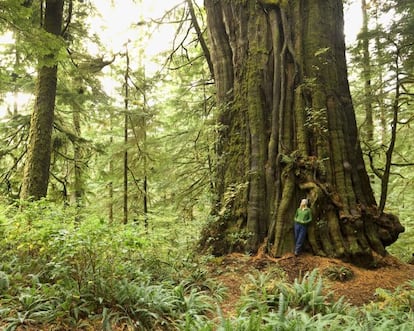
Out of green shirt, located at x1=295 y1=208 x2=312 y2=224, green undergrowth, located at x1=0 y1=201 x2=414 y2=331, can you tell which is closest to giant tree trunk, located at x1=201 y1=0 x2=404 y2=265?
green shirt, located at x1=295 y1=208 x2=312 y2=224

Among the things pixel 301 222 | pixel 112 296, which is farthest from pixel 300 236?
pixel 112 296

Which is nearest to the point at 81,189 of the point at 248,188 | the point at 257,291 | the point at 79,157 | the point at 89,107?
the point at 79,157

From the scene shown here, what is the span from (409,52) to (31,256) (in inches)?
337

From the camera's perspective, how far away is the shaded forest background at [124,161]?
385 centimetres

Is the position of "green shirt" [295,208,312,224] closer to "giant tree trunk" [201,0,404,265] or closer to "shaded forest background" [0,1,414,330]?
"giant tree trunk" [201,0,404,265]

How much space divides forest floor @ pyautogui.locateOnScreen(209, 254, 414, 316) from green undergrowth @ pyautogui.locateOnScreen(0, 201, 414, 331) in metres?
0.32

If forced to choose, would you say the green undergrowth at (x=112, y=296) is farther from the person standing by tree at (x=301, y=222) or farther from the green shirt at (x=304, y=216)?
the green shirt at (x=304, y=216)

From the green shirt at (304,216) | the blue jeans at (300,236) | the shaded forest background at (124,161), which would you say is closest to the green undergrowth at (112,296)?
the shaded forest background at (124,161)

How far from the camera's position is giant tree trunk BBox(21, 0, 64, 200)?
23.6 ft

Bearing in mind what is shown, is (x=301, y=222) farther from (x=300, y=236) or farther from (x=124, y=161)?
(x=124, y=161)

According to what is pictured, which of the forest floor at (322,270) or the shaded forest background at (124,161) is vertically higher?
the shaded forest background at (124,161)

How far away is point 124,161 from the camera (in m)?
12.0

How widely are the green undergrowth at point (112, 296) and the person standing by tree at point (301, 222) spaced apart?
4.85ft

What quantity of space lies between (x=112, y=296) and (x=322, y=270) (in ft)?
11.7
